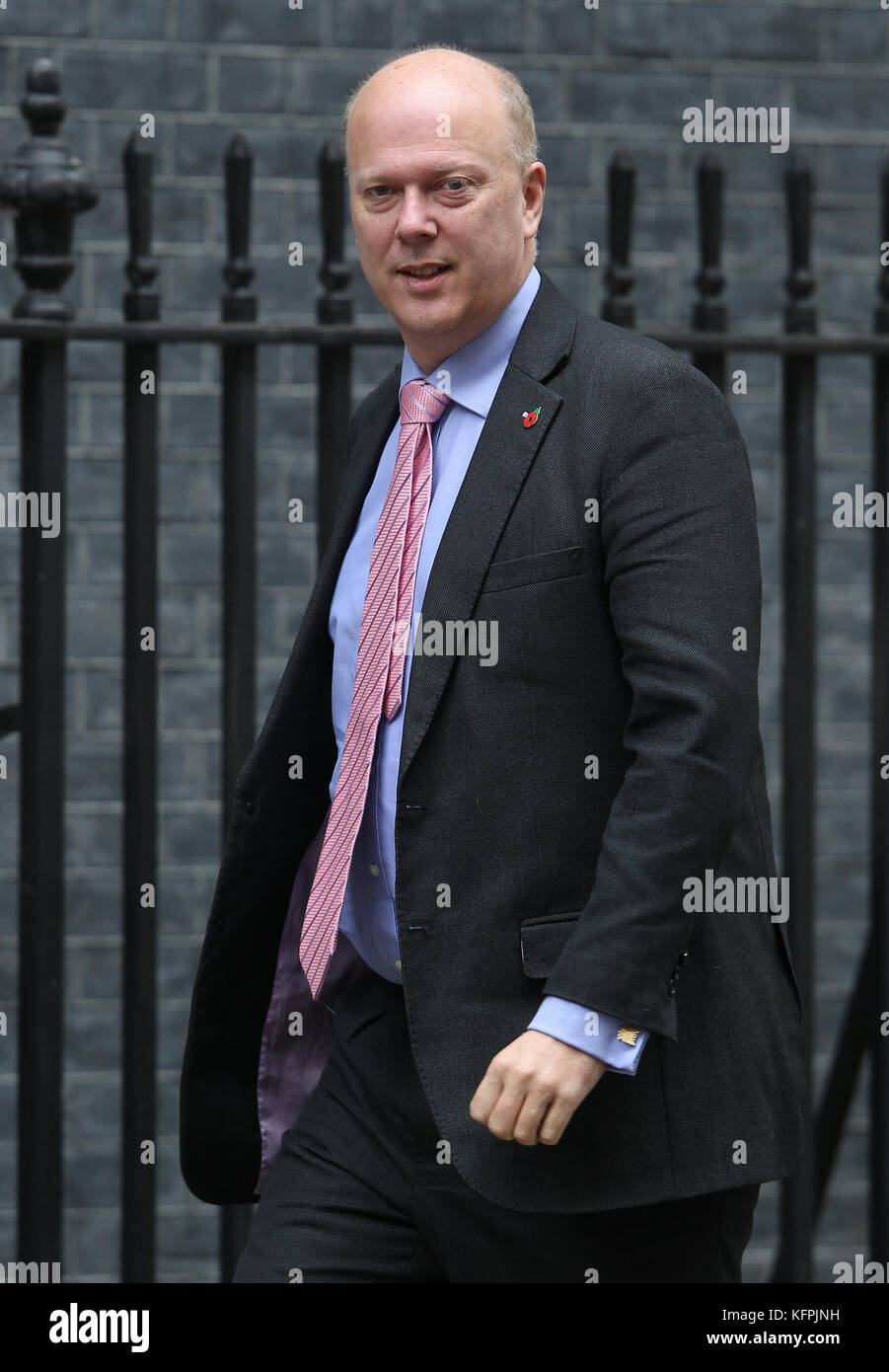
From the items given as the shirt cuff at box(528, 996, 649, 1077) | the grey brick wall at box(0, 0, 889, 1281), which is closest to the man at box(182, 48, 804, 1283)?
the shirt cuff at box(528, 996, 649, 1077)

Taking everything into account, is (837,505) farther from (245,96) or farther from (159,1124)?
(159,1124)

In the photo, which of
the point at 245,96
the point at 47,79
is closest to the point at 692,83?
the point at 245,96

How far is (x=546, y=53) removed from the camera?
428cm

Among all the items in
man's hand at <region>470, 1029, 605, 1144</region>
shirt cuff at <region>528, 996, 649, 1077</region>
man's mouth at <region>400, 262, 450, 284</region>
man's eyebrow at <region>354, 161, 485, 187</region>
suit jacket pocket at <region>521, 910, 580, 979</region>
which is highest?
man's eyebrow at <region>354, 161, 485, 187</region>

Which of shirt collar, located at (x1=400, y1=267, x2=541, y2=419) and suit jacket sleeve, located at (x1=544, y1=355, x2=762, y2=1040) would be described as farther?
shirt collar, located at (x1=400, y1=267, x2=541, y2=419)

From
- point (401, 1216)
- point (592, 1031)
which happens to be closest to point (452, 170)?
point (592, 1031)

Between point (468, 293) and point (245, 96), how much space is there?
2217mm

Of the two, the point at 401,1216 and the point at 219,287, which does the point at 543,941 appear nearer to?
the point at 401,1216

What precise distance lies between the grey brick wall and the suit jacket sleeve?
7.35 ft

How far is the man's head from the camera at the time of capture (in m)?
2.16

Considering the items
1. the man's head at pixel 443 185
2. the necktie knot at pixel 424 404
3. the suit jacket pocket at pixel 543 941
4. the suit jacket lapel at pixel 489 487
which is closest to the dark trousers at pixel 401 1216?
the suit jacket pocket at pixel 543 941

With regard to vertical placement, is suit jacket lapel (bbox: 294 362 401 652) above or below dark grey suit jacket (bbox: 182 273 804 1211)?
above

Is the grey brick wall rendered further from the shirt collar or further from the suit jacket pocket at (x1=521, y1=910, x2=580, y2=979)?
the suit jacket pocket at (x1=521, y1=910, x2=580, y2=979)

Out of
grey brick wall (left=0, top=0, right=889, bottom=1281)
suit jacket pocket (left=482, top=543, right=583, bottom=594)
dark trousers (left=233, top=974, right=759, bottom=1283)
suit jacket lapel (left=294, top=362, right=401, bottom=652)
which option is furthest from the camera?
grey brick wall (left=0, top=0, right=889, bottom=1281)
